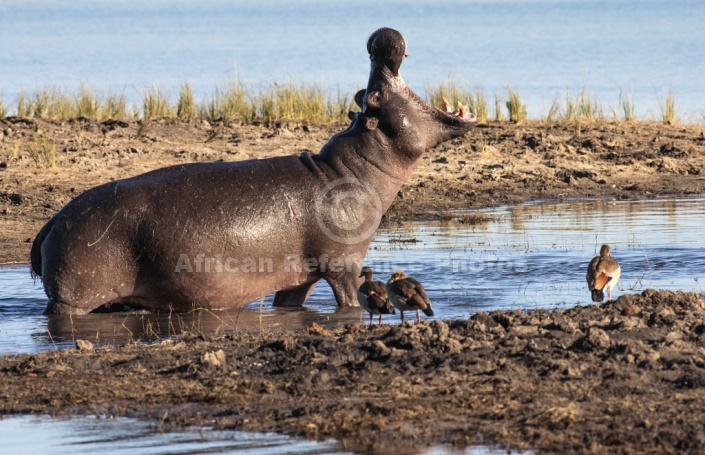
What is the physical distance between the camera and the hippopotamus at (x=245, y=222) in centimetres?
857

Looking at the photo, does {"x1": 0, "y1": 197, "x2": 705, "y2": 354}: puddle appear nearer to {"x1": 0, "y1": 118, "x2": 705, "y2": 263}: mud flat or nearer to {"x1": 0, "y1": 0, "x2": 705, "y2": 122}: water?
{"x1": 0, "y1": 118, "x2": 705, "y2": 263}: mud flat

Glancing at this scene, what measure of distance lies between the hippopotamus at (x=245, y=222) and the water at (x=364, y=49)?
12812mm

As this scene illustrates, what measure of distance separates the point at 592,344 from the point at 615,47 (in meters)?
38.8

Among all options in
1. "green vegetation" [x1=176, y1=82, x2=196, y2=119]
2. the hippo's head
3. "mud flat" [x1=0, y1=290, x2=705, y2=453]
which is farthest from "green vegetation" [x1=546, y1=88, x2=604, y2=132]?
"mud flat" [x1=0, y1=290, x2=705, y2=453]

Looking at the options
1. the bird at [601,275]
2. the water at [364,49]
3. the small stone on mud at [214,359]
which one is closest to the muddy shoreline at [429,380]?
the small stone on mud at [214,359]

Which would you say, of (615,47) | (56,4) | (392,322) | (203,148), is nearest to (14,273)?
(392,322)

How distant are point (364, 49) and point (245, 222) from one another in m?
36.1

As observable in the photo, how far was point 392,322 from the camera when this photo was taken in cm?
850

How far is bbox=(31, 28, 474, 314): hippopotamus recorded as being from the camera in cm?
857

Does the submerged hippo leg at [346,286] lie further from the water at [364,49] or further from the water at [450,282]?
the water at [364,49]

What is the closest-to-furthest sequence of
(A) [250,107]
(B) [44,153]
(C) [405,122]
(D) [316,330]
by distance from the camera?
(D) [316,330], (C) [405,122], (B) [44,153], (A) [250,107]

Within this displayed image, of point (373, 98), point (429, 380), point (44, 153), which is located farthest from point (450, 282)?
point (44, 153)

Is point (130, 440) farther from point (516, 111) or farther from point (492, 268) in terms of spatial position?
point (516, 111)

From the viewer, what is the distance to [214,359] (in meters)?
6.59
